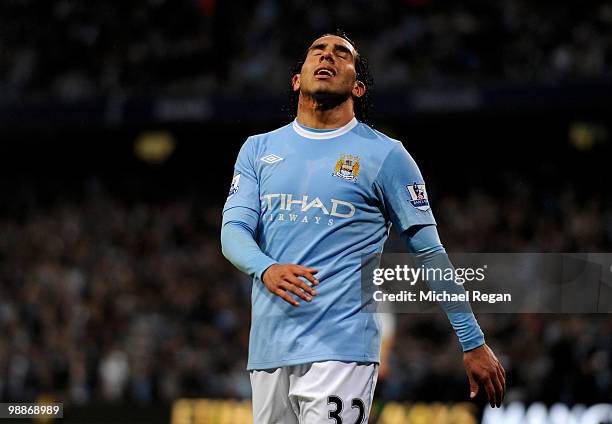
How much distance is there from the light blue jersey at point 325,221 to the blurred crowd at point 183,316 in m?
6.85

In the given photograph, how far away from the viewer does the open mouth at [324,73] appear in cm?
419

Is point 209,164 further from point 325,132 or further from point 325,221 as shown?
point 325,221

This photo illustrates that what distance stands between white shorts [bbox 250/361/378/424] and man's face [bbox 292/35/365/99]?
106 centimetres

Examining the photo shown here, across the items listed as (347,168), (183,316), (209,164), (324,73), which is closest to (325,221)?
(347,168)

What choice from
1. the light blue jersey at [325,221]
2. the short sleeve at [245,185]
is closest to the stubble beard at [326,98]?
the light blue jersey at [325,221]

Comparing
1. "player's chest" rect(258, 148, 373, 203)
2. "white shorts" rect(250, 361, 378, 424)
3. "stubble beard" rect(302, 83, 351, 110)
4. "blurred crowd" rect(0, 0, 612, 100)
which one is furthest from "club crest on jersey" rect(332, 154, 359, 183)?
"blurred crowd" rect(0, 0, 612, 100)

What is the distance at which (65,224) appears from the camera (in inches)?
715

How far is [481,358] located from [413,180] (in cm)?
72

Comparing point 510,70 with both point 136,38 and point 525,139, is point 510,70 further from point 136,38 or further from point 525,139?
point 136,38

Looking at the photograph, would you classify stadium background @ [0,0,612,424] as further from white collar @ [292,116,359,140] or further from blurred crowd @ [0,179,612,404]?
white collar @ [292,116,359,140]

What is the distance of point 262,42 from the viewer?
668 inches

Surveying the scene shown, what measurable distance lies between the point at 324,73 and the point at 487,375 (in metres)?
1.30

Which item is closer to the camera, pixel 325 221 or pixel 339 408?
pixel 339 408

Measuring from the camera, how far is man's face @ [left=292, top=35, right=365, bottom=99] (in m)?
4.20
